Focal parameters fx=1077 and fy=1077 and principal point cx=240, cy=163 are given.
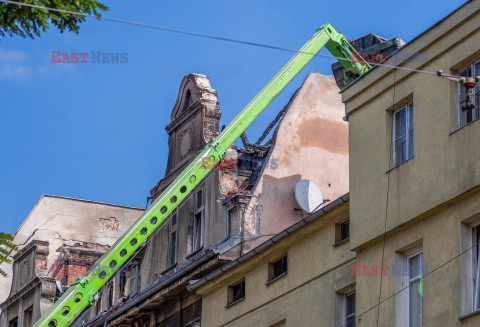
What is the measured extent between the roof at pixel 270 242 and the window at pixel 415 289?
2925mm

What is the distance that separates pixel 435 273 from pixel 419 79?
11.4 ft

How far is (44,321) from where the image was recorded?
1153 inches

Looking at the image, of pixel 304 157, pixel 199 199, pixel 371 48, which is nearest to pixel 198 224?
pixel 199 199

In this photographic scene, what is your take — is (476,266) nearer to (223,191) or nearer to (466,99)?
(466,99)

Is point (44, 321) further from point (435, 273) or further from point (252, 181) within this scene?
point (435, 273)

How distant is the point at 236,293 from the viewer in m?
25.2

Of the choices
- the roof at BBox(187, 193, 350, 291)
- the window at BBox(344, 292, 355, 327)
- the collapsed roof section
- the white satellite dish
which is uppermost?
the collapsed roof section

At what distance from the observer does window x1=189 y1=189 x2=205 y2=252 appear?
102 feet

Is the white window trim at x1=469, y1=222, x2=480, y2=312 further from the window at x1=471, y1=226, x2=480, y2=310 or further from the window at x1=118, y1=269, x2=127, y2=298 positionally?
the window at x1=118, y1=269, x2=127, y2=298

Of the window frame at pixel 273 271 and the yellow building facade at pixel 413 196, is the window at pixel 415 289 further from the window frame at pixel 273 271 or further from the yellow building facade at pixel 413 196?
the window frame at pixel 273 271

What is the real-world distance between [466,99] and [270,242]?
25.1 feet

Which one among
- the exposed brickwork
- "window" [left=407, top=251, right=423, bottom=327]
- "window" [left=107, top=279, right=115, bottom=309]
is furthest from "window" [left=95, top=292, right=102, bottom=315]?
"window" [left=407, top=251, right=423, bottom=327]

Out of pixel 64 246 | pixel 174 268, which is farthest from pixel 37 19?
pixel 64 246

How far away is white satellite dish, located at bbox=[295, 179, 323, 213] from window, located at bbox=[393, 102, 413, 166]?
33.3 feet
